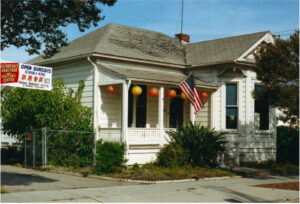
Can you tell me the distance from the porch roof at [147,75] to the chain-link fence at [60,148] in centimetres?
287

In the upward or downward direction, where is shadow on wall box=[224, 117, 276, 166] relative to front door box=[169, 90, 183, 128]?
downward

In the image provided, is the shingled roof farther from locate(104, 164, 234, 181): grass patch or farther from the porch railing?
locate(104, 164, 234, 181): grass patch

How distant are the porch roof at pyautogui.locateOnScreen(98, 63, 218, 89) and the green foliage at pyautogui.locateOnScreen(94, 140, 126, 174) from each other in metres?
2.91

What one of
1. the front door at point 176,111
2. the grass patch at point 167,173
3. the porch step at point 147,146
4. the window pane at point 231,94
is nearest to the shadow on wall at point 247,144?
the window pane at point 231,94

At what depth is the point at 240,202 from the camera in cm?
1030

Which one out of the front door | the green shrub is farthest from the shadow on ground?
the front door

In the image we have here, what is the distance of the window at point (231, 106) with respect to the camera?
18.8 metres

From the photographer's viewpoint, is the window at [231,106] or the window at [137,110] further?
the window at [137,110]

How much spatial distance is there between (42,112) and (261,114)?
10.2 meters

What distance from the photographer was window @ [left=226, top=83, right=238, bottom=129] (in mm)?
18812

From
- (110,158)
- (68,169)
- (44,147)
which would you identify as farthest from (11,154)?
(110,158)

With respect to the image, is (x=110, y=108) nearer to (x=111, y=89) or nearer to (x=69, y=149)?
(x=111, y=89)

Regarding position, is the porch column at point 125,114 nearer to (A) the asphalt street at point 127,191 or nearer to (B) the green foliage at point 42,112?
(B) the green foliage at point 42,112

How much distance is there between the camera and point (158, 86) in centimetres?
1764
